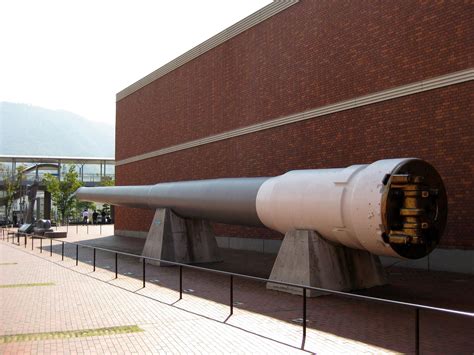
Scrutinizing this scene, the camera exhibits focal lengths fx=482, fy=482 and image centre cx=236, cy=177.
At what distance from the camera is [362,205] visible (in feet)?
27.8

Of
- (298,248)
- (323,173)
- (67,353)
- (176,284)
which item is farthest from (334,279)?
(67,353)

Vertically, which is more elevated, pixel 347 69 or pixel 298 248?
pixel 347 69

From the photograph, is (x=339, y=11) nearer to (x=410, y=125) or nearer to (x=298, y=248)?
(x=410, y=125)

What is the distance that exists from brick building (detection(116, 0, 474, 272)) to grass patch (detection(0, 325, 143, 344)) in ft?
30.1

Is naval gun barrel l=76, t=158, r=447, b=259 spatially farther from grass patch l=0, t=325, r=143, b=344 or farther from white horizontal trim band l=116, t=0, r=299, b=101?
white horizontal trim band l=116, t=0, r=299, b=101

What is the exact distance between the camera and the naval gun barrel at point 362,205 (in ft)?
26.8

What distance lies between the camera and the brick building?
42.1 ft

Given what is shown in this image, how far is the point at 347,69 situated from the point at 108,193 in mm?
10422

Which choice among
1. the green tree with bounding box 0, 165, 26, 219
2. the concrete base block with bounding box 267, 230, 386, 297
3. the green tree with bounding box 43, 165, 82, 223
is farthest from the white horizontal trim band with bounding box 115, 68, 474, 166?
the green tree with bounding box 0, 165, 26, 219

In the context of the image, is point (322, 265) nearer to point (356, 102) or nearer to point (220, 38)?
point (356, 102)

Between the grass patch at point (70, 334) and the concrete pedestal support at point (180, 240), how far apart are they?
26.0 feet

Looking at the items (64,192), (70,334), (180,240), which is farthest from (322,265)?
(64,192)

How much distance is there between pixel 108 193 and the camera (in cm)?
1950

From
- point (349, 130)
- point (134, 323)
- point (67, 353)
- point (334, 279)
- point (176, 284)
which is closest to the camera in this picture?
point (67, 353)
